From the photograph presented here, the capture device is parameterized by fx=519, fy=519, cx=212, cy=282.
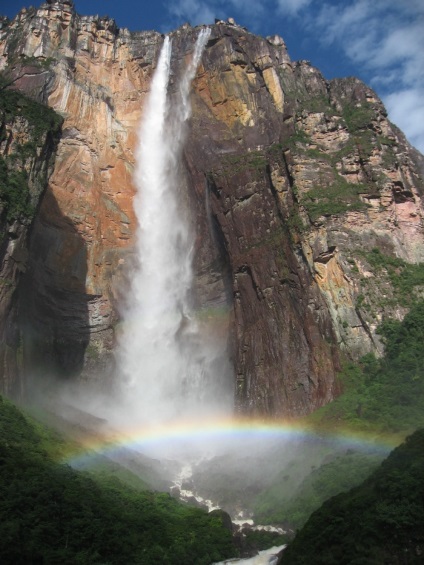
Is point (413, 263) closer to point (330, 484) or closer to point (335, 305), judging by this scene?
point (335, 305)

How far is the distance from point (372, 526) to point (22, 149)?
2930 cm

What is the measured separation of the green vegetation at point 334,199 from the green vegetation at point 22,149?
17140mm

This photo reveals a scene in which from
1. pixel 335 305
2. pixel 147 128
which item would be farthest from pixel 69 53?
pixel 335 305

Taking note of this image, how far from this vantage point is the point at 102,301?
3828 centimetres

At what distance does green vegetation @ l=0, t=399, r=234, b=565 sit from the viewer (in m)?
13.4

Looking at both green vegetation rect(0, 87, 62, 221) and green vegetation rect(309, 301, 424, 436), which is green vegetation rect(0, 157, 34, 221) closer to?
green vegetation rect(0, 87, 62, 221)

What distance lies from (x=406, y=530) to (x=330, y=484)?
8430 mm

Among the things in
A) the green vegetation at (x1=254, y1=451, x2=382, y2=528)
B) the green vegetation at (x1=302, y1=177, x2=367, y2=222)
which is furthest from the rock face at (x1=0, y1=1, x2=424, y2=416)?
the green vegetation at (x1=254, y1=451, x2=382, y2=528)

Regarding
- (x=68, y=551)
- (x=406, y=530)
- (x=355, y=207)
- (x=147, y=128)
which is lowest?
(x=68, y=551)

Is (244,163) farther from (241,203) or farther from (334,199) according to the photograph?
(334,199)

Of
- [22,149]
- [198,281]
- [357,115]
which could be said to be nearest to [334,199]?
[357,115]

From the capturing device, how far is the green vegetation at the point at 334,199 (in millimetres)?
32394

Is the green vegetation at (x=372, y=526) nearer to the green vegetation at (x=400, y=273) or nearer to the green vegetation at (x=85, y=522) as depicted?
the green vegetation at (x=85, y=522)

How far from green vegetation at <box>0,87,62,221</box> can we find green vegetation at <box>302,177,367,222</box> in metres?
17.1
